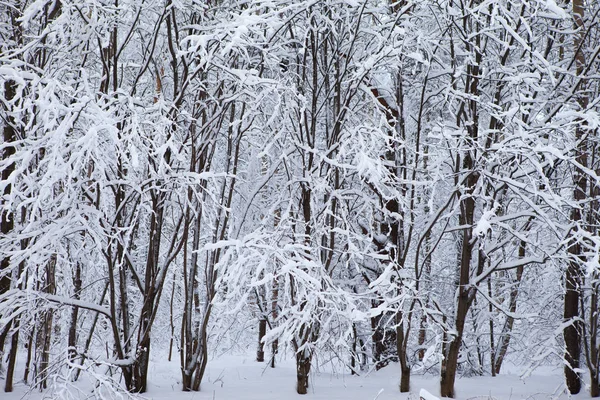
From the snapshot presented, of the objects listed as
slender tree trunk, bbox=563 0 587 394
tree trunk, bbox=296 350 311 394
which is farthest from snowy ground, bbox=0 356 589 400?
slender tree trunk, bbox=563 0 587 394

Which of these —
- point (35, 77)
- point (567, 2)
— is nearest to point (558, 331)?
point (567, 2)

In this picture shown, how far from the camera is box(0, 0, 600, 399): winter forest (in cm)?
625

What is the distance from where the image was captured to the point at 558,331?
8.75 meters

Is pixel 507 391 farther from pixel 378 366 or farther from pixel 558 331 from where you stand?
pixel 378 366

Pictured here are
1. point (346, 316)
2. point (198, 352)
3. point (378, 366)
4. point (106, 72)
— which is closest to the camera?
point (346, 316)

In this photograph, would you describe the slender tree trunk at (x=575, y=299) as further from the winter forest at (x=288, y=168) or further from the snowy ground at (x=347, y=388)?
the snowy ground at (x=347, y=388)

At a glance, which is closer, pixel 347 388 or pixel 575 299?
pixel 347 388

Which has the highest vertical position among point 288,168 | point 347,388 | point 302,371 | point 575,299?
point 288,168

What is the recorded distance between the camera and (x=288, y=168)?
8.29m

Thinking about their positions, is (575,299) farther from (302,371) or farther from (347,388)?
(302,371)

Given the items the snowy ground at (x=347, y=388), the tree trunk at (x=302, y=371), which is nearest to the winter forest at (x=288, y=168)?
the tree trunk at (x=302, y=371)

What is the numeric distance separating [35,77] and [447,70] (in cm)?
573

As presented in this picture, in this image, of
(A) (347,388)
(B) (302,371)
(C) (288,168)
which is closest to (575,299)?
(A) (347,388)

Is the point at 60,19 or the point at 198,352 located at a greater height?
the point at 60,19
